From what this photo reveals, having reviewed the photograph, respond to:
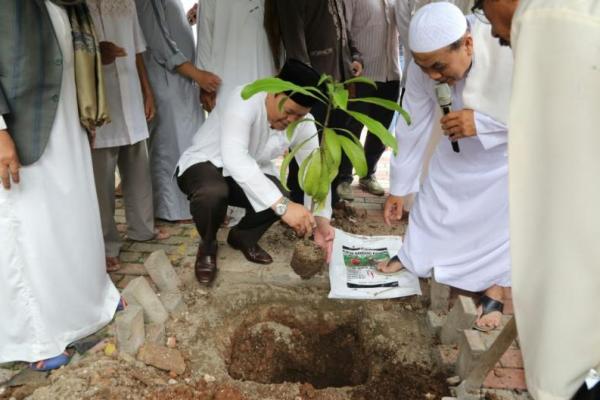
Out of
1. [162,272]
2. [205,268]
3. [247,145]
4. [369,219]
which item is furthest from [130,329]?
[369,219]

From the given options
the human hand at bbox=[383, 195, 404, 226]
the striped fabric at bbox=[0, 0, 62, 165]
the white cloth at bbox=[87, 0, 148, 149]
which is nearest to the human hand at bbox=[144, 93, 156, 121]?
the white cloth at bbox=[87, 0, 148, 149]

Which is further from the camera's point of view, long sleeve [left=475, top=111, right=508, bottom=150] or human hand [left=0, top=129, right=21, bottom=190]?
long sleeve [left=475, top=111, right=508, bottom=150]

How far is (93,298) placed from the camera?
205 centimetres

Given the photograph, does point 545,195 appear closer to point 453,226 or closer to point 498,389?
point 498,389

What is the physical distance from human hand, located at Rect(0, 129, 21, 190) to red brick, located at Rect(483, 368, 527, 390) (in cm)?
195

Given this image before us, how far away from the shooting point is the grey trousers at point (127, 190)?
2.54 meters

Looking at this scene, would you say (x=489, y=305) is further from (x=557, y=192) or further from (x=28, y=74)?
(x=28, y=74)

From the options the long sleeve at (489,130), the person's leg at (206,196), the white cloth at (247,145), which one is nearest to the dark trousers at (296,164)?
the white cloth at (247,145)

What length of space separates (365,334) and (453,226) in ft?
2.26

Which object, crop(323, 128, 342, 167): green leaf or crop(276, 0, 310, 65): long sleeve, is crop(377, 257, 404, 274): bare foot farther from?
crop(276, 0, 310, 65): long sleeve

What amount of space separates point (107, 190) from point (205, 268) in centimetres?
74

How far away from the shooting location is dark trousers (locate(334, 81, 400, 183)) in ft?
10.8

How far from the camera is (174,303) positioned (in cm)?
222

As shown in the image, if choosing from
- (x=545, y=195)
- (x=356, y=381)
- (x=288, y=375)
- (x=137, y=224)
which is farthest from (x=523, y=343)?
(x=137, y=224)
